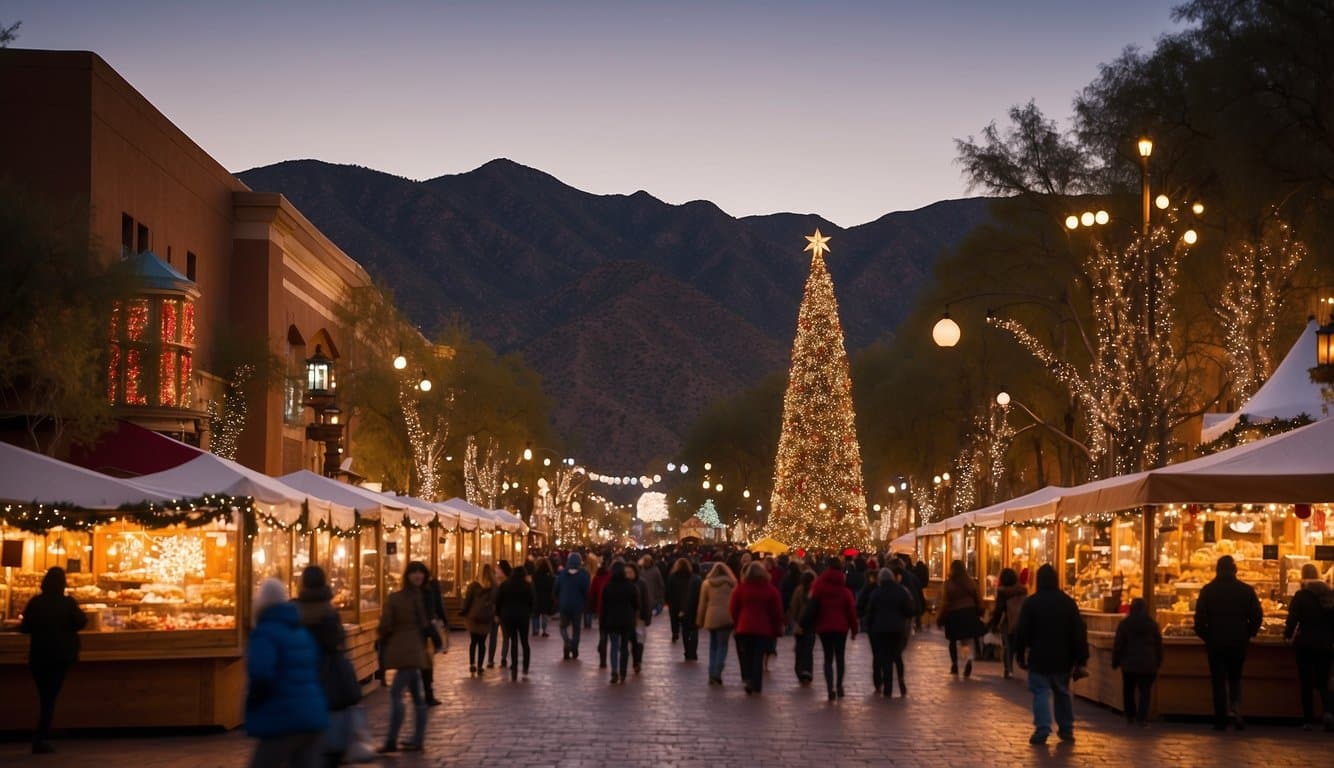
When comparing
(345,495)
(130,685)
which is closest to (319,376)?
(345,495)

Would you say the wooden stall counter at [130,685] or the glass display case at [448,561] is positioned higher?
the glass display case at [448,561]

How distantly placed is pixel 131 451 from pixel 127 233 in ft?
24.5

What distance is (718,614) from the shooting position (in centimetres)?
2405

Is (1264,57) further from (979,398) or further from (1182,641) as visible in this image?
(979,398)

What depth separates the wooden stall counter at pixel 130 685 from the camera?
17.6 metres

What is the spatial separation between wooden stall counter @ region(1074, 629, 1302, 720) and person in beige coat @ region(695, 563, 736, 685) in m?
6.46

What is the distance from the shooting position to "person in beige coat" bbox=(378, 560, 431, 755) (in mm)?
16172

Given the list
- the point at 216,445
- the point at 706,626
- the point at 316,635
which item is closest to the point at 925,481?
the point at 216,445

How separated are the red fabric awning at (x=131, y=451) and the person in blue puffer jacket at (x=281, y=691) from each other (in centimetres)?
2934

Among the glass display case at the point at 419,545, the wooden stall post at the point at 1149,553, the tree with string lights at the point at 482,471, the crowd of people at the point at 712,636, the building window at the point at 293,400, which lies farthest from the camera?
the tree with string lights at the point at 482,471

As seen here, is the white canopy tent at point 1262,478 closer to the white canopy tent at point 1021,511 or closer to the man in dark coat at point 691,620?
the white canopy tent at point 1021,511

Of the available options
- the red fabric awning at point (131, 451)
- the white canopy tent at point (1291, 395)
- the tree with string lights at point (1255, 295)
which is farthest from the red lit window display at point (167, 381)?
the tree with string lights at point (1255, 295)

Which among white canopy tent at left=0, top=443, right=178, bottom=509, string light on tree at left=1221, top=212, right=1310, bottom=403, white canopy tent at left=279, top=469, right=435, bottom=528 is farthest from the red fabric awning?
string light on tree at left=1221, top=212, right=1310, bottom=403

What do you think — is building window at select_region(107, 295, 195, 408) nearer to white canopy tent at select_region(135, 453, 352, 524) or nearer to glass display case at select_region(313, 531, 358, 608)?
glass display case at select_region(313, 531, 358, 608)
